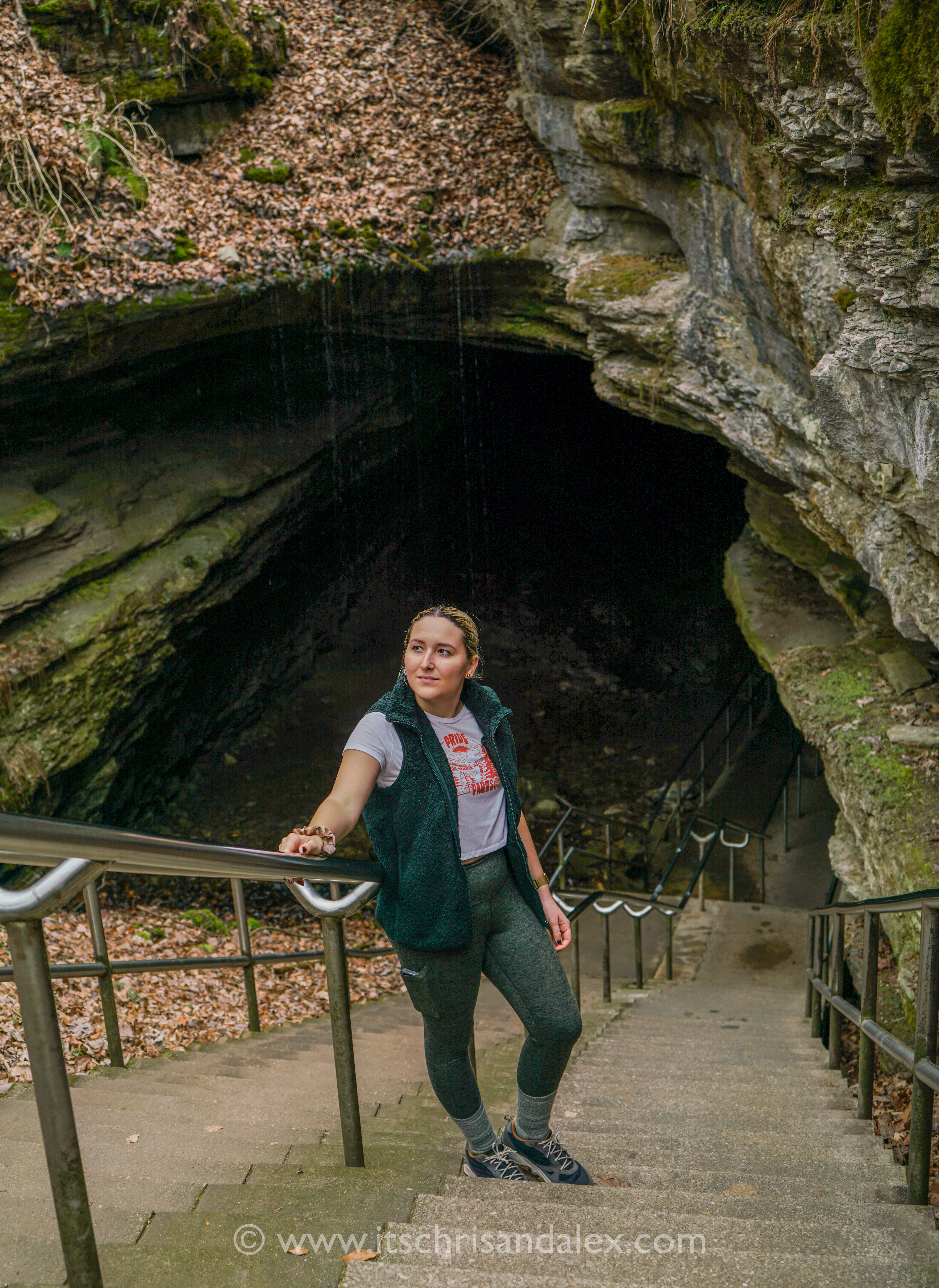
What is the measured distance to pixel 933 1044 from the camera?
2.44m

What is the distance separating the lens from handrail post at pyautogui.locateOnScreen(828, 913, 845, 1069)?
4047mm

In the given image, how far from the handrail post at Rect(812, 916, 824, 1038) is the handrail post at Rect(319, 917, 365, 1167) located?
3.83 meters

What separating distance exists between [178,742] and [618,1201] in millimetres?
11128

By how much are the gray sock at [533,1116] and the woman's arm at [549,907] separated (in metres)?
0.42

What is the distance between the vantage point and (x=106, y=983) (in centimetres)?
359

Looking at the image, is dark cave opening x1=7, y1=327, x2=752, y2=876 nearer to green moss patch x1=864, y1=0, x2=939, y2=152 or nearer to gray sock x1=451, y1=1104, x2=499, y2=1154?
green moss patch x1=864, y1=0, x2=939, y2=152

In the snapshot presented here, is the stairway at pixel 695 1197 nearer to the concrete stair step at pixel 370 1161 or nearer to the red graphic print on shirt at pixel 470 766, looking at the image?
the concrete stair step at pixel 370 1161

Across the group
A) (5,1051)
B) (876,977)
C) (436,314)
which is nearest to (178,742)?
(436,314)

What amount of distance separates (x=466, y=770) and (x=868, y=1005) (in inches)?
64.0

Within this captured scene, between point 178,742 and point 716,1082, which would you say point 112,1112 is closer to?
point 716,1082

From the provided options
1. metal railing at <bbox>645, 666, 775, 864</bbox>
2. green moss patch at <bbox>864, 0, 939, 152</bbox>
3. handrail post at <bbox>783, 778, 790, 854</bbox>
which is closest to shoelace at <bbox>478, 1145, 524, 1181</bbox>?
green moss patch at <bbox>864, 0, 939, 152</bbox>

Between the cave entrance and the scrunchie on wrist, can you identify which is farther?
the cave entrance

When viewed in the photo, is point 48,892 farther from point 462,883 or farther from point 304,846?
point 462,883

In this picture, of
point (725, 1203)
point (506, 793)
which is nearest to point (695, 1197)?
point (725, 1203)
